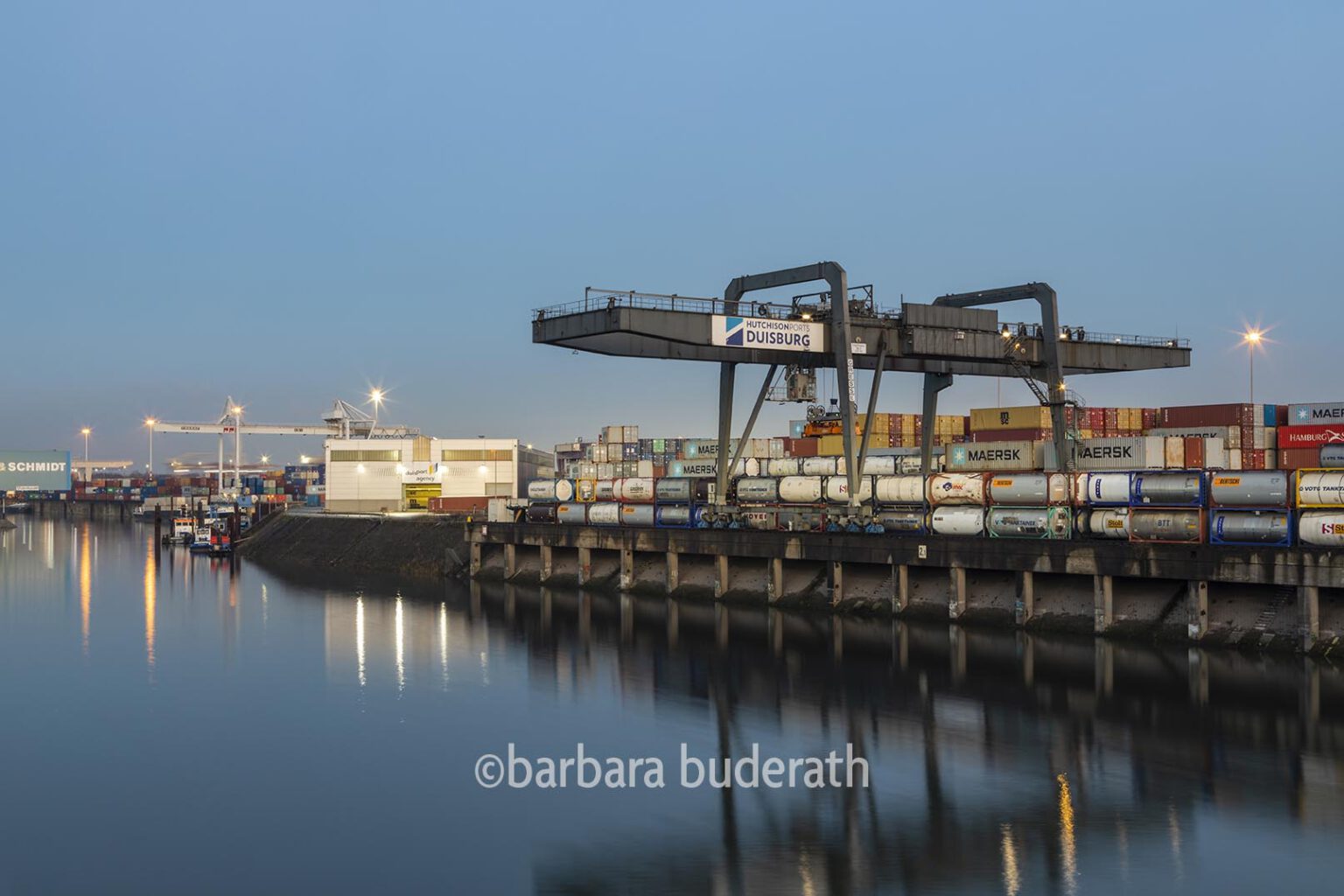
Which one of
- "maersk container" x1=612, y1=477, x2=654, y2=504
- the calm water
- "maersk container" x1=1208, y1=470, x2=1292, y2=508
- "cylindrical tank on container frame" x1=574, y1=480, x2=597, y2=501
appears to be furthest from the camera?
"cylindrical tank on container frame" x1=574, y1=480, x2=597, y2=501

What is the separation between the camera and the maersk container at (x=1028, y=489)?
50188 mm

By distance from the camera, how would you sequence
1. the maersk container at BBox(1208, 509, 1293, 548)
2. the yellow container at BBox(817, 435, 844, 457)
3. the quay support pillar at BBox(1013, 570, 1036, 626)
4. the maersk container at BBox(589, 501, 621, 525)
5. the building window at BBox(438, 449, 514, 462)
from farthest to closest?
the building window at BBox(438, 449, 514, 462)
the yellow container at BBox(817, 435, 844, 457)
the maersk container at BBox(589, 501, 621, 525)
the quay support pillar at BBox(1013, 570, 1036, 626)
the maersk container at BBox(1208, 509, 1293, 548)

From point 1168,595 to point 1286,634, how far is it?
199 inches

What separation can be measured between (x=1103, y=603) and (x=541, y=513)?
41372 millimetres

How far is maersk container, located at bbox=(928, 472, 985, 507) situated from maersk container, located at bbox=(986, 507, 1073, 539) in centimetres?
139

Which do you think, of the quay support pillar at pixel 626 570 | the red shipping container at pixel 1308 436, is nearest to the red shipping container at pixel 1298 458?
the red shipping container at pixel 1308 436

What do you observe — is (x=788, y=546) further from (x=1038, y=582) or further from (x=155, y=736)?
(x=155, y=736)

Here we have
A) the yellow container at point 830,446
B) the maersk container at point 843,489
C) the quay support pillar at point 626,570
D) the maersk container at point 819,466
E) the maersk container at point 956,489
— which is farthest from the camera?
the yellow container at point 830,446

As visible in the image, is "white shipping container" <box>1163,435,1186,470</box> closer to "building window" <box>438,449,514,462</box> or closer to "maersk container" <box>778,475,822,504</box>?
"maersk container" <box>778,475,822,504</box>

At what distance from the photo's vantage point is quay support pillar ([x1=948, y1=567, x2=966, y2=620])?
168 feet

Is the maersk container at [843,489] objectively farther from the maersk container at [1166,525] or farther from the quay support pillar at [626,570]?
the maersk container at [1166,525]

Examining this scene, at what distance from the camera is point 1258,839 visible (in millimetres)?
23547

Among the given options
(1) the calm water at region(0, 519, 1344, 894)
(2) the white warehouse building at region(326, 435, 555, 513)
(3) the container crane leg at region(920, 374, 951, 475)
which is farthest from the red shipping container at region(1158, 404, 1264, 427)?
(2) the white warehouse building at region(326, 435, 555, 513)

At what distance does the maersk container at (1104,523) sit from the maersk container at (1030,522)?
2.31ft
